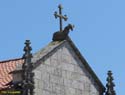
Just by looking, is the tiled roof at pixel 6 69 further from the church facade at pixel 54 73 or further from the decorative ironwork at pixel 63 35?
the decorative ironwork at pixel 63 35

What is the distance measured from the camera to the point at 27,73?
36594mm

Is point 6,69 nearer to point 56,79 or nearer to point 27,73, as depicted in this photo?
point 56,79

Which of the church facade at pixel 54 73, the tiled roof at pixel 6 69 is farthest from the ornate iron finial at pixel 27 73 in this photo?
the tiled roof at pixel 6 69

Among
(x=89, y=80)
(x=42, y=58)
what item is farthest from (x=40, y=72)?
(x=89, y=80)

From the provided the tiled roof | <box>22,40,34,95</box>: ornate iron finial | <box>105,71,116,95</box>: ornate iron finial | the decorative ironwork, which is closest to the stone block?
<box>22,40,34,95</box>: ornate iron finial

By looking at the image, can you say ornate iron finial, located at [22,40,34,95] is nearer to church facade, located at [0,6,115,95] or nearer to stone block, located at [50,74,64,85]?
church facade, located at [0,6,115,95]

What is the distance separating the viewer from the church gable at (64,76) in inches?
1473

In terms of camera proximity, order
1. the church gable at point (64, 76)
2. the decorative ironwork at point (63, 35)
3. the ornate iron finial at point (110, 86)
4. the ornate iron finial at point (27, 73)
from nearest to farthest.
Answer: the ornate iron finial at point (27, 73) → the church gable at point (64, 76) → the decorative ironwork at point (63, 35) → the ornate iron finial at point (110, 86)

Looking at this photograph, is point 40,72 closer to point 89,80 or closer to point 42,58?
point 42,58

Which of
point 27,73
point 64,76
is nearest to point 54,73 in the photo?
point 64,76

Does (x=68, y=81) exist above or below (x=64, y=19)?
below

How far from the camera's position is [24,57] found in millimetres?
36781

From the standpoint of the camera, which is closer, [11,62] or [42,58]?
[42,58]

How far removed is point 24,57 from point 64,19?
3581mm
